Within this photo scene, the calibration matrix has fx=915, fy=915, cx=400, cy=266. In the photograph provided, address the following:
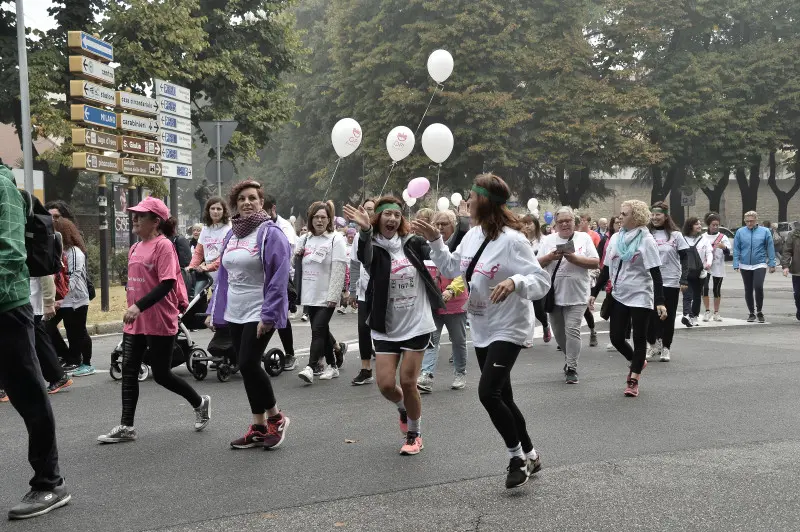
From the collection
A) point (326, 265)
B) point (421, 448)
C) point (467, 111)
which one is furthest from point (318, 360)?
point (467, 111)

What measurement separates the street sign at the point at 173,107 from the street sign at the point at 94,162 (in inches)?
132

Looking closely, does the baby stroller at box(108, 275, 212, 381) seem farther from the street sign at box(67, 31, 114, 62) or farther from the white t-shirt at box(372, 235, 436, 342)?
the street sign at box(67, 31, 114, 62)

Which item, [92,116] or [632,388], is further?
[92,116]

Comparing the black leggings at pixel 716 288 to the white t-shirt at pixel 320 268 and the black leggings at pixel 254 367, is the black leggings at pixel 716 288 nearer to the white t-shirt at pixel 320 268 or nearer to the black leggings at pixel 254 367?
the white t-shirt at pixel 320 268

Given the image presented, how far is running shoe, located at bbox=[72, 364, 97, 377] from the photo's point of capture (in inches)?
392

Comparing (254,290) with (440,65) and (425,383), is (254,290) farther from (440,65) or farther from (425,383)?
(440,65)

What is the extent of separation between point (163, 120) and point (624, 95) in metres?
24.0

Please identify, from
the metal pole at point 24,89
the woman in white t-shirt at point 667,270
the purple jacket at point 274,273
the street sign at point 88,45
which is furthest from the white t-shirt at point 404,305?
the metal pole at point 24,89

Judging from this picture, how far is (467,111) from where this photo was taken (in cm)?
3634

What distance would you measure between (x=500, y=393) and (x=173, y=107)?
16.8m

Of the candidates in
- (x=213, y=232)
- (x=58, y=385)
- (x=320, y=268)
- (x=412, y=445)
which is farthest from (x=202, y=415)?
(x=213, y=232)

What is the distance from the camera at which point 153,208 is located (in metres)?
6.47

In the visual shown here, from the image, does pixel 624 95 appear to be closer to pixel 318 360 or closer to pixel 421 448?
pixel 318 360

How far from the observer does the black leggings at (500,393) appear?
518 centimetres
